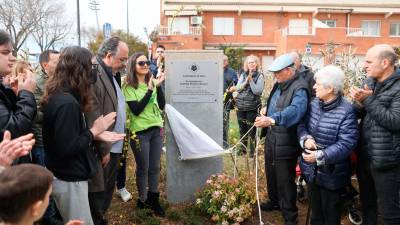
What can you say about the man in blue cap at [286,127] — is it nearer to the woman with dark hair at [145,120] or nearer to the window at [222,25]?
the woman with dark hair at [145,120]

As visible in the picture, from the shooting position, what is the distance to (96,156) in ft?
10.6

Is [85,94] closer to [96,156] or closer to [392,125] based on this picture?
[96,156]

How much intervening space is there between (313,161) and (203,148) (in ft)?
4.53

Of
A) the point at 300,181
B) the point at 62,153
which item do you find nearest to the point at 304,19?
the point at 300,181

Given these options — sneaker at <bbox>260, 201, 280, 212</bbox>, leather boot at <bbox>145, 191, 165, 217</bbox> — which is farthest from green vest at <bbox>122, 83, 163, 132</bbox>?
sneaker at <bbox>260, 201, 280, 212</bbox>

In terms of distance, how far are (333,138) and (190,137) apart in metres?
1.62

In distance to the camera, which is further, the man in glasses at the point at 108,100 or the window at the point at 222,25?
the window at the point at 222,25

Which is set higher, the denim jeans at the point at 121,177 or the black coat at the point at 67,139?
the black coat at the point at 67,139

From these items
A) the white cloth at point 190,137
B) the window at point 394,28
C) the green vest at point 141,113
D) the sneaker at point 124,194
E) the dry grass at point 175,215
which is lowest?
the dry grass at point 175,215

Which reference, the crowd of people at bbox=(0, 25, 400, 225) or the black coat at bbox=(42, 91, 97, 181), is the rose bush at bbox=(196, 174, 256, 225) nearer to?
the crowd of people at bbox=(0, 25, 400, 225)

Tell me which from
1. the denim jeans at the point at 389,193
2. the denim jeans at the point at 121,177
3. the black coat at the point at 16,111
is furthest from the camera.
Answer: the denim jeans at the point at 121,177

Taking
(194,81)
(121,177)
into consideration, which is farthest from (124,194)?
(194,81)

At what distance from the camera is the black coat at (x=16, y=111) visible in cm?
266

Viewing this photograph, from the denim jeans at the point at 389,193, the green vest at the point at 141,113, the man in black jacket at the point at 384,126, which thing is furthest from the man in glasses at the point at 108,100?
the denim jeans at the point at 389,193
